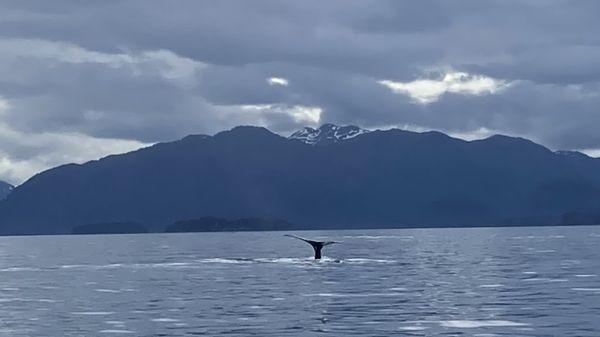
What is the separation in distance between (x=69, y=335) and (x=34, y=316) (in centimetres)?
1149

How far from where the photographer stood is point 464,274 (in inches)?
4050

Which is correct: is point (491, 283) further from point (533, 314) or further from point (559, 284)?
point (533, 314)

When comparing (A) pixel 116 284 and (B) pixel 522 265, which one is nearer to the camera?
(A) pixel 116 284

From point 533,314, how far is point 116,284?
143ft

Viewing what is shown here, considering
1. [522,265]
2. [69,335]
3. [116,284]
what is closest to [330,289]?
[116,284]

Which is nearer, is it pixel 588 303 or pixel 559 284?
pixel 588 303

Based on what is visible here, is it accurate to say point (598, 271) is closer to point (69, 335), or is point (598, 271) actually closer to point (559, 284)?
point (559, 284)

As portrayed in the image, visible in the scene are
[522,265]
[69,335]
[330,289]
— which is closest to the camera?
[69,335]

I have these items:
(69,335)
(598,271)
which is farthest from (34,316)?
(598,271)

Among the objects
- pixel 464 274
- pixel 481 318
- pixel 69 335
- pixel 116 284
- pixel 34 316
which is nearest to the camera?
pixel 69 335

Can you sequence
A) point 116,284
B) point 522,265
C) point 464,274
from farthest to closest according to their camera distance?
point 522,265, point 464,274, point 116,284

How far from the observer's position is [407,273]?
107 meters

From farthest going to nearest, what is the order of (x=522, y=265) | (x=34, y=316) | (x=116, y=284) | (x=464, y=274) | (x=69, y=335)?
(x=522, y=265) < (x=464, y=274) < (x=116, y=284) < (x=34, y=316) < (x=69, y=335)

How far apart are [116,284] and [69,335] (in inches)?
1570
